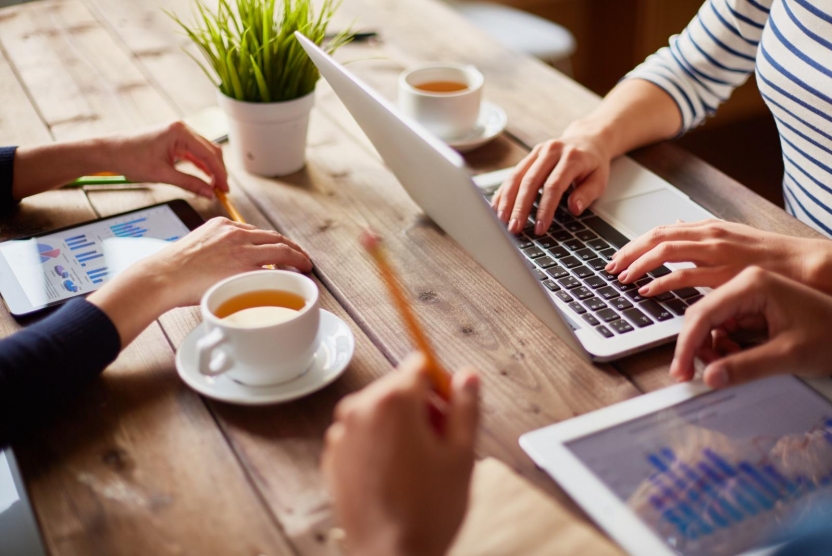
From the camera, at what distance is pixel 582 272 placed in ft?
2.94

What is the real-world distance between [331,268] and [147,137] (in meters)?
0.34

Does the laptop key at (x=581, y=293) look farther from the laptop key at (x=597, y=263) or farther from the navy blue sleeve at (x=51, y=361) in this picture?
the navy blue sleeve at (x=51, y=361)

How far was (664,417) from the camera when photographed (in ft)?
2.33

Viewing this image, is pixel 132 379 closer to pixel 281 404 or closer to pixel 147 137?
pixel 281 404

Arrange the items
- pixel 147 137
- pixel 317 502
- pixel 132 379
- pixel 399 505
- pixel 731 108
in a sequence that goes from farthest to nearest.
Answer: pixel 731 108 → pixel 147 137 → pixel 132 379 → pixel 317 502 → pixel 399 505

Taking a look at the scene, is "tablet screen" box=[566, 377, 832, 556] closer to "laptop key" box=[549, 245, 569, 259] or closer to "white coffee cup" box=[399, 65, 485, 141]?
"laptop key" box=[549, 245, 569, 259]

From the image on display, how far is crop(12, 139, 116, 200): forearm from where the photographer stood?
1.07m

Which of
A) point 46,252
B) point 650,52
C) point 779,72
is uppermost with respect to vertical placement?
point 779,72

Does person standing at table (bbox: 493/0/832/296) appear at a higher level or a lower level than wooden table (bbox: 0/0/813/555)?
higher

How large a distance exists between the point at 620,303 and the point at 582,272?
7 centimetres

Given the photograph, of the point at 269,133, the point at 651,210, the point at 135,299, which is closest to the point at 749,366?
the point at 651,210

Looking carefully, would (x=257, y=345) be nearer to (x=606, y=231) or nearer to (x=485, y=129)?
(x=606, y=231)

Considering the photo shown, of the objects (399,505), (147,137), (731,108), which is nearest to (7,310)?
(147,137)

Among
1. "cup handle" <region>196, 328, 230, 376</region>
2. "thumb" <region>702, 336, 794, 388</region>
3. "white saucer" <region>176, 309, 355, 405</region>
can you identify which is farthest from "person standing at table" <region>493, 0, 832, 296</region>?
"cup handle" <region>196, 328, 230, 376</region>
